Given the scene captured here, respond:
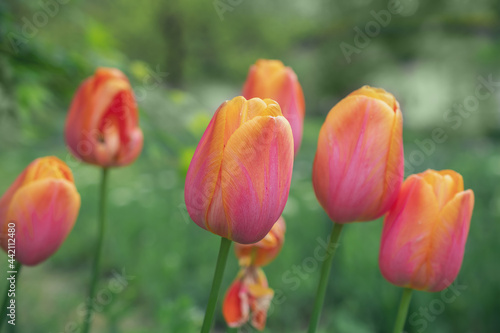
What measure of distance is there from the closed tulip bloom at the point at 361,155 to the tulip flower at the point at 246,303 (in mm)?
180

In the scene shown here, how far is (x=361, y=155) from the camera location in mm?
613

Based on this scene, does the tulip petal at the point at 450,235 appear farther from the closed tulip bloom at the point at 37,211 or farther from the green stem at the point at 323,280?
the closed tulip bloom at the point at 37,211

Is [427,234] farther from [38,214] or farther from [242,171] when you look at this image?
[38,214]

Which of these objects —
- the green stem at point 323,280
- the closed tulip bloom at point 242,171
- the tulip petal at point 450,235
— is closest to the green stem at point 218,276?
the closed tulip bloom at point 242,171

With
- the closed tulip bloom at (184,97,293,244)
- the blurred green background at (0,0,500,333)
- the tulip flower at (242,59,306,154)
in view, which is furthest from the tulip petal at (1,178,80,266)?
the blurred green background at (0,0,500,333)

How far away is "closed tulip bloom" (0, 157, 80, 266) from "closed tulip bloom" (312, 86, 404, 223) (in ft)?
1.08

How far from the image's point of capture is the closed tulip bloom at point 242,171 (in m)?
0.52

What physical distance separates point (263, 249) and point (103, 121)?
38 cm

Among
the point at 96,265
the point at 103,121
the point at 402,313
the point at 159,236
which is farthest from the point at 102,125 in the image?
the point at 159,236

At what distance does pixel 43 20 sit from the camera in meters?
1.56

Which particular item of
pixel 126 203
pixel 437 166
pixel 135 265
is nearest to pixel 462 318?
pixel 437 166

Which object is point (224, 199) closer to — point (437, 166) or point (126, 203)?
point (437, 166)

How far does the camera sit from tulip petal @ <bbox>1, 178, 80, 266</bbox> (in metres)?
0.63

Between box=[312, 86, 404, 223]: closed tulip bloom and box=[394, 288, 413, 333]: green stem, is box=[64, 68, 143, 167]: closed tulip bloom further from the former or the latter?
box=[394, 288, 413, 333]: green stem
